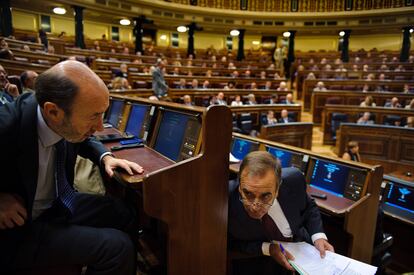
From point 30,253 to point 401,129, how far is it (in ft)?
18.9

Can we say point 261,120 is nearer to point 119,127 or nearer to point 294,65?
point 119,127

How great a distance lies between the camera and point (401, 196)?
7.72ft

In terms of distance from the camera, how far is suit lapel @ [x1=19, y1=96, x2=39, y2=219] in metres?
0.91

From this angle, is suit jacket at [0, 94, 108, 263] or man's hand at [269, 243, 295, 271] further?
man's hand at [269, 243, 295, 271]

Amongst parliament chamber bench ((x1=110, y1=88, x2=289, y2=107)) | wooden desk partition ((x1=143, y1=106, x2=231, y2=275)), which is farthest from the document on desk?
parliament chamber bench ((x1=110, y1=88, x2=289, y2=107))

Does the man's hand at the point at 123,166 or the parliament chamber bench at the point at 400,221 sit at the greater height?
the man's hand at the point at 123,166

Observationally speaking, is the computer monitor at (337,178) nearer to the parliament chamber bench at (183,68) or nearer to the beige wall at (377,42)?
the parliament chamber bench at (183,68)

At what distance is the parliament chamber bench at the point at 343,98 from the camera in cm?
720

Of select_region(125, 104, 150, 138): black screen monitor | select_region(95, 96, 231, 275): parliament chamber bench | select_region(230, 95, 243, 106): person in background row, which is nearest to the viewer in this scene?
select_region(95, 96, 231, 275): parliament chamber bench

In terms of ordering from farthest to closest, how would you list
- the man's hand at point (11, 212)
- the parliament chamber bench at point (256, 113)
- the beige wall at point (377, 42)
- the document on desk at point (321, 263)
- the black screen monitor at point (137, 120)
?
the beige wall at point (377, 42) → the parliament chamber bench at point (256, 113) → the black screen monitor at point (137, 120) → the document on desk at point (321, 263) → the man's hand at point (11, 212)

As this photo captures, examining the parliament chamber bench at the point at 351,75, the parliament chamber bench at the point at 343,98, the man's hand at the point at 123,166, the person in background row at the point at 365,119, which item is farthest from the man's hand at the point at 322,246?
the parliament chamber bench at the point at 351,75

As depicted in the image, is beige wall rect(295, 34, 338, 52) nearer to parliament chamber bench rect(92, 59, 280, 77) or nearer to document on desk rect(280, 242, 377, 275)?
parliament chamber bench rect(92, 59, 280, 77)

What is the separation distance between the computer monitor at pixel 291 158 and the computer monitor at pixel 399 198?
82 cm

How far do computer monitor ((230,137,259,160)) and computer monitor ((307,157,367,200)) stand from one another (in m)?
0.55
